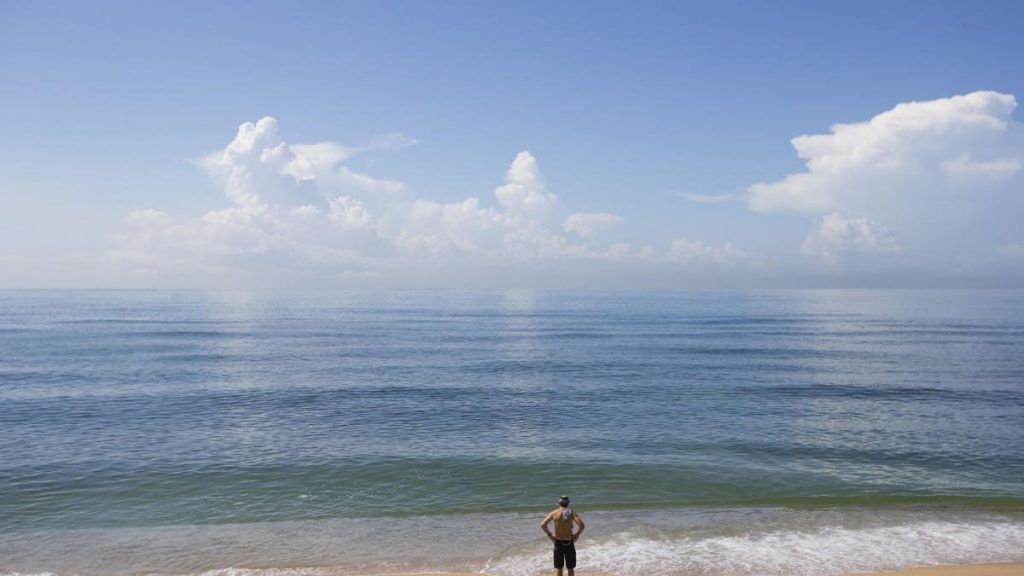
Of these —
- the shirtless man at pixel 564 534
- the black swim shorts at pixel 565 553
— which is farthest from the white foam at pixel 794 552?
the shirtless man at pixel 564 534

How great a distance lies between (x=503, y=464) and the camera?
3194 centimetres

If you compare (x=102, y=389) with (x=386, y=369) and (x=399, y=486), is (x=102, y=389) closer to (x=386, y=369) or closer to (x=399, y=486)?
(x=386, y=369)

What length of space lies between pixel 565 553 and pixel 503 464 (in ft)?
46.0

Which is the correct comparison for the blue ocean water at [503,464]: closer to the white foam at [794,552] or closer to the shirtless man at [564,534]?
the white foam at [794,552]

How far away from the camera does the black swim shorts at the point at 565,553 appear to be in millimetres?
18047

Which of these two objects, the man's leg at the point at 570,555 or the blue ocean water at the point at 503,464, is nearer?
the man's leg at the point at 570,555

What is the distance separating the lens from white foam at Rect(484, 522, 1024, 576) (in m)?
20.3

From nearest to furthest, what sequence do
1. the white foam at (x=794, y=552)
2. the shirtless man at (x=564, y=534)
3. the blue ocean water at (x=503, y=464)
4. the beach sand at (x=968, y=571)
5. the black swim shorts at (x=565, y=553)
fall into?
1. the shirtless man at (x=564, y=534)
2. the black swim shorts at (x=565, y=553)
3. the beach sand at (x=968, y=571)
4. the white foam at (x=794, y=552)
5. the blue ocean water at (x=503, y=464)

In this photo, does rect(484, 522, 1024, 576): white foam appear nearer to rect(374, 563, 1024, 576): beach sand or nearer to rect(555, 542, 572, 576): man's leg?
rect(374, 563, 1024, 576): beach sand

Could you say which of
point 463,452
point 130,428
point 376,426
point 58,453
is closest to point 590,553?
point 463,452

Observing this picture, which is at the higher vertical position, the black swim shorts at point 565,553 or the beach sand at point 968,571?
the black swim shorts at point 565,553

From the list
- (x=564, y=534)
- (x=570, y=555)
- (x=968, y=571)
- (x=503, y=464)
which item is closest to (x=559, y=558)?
(x=570, y=555)

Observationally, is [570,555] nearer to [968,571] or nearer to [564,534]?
[564,534]

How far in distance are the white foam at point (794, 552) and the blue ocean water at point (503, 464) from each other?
101mm
